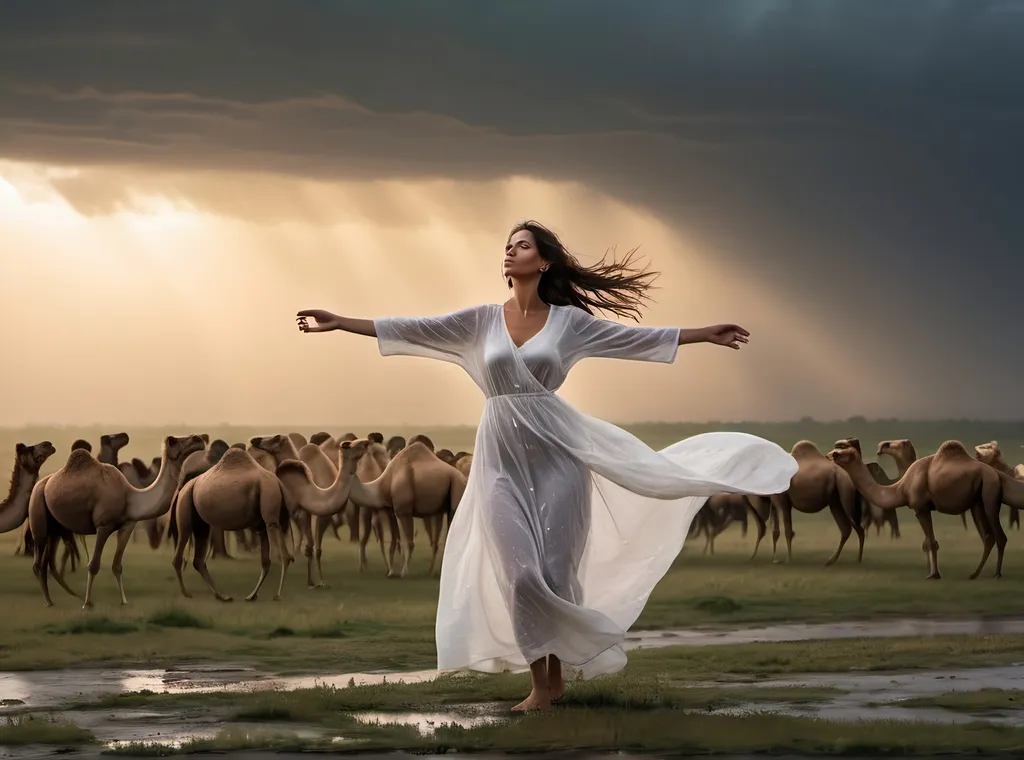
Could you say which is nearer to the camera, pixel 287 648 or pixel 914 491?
pixel 287 648

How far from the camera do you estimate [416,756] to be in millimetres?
8492

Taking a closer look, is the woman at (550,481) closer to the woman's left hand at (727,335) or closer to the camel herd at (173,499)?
the woman's left hand at (727,335)

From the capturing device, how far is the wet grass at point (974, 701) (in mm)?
9938

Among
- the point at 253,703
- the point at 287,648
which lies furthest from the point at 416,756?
the point at 287,648

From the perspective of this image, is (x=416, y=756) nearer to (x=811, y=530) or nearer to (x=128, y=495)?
(x=128, y=495)

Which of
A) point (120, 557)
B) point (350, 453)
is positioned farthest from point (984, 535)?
point (120, 557)

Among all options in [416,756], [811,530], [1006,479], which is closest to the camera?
[416,756]

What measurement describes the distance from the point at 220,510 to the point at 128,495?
1.24m

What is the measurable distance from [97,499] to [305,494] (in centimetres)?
322

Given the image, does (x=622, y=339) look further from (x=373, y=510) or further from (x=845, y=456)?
(x=373, y=510)

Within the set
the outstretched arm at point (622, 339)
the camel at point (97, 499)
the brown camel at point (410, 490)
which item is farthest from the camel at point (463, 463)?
the outstretched arm at point (622, 339)

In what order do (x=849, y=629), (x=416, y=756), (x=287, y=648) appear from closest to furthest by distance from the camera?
(x=416, y=756) < (x=287, y=648) < (x=849, y=629)

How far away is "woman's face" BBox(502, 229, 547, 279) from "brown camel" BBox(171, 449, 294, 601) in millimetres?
8948

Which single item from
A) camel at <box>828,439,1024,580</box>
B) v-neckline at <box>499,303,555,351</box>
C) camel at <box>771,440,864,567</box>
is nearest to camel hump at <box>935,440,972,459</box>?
camel at <box>828,439,1024,580</box>
